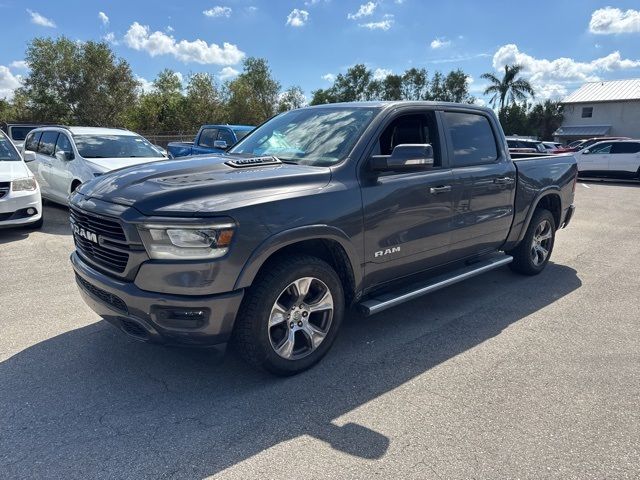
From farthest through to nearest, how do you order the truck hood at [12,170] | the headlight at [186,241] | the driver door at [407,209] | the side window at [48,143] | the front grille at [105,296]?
the side window at [48,143] < the truck hood at [12,170] < the driver door at [407,209] < the front grille at [105,296] < the headlight at [186,241]

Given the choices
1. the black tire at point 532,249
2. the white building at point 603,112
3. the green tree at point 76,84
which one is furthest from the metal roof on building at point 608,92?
the black tire at point 532,249

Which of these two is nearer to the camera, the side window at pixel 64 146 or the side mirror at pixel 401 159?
the side mirror at pixel 401 159

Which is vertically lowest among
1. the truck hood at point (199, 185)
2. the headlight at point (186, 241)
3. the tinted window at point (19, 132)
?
the headlight at point (186, 241)

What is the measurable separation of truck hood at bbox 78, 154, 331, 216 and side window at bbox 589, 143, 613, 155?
66.4ft

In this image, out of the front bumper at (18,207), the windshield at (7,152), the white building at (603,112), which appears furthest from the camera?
the white building at (603,112)

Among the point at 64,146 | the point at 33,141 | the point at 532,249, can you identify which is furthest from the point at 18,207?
the point at 532,249

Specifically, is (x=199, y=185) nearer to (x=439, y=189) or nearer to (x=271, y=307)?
(x=271, y=307)

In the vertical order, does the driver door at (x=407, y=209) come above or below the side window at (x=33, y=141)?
below

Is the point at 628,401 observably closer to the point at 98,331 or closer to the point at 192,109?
the point at 98,331

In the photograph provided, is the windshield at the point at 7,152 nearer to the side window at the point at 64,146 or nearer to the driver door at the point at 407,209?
the side window at the point at 64,146

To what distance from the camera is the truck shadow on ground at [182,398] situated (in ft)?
8.36

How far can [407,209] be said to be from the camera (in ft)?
12.6

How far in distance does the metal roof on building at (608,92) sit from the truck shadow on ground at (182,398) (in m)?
49.3

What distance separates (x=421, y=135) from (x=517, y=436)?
104 inches
